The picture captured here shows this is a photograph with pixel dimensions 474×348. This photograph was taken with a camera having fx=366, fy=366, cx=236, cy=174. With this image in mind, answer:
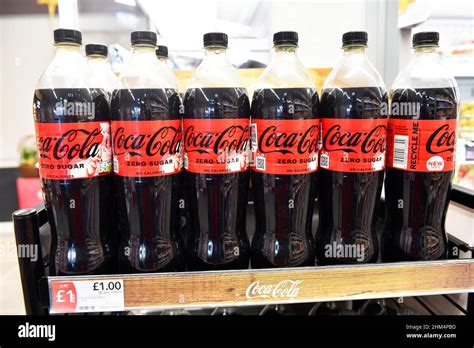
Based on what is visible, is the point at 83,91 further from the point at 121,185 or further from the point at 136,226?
the point at 136,226

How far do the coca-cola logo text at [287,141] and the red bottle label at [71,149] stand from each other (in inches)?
15.3

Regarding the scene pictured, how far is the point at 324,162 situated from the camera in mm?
932

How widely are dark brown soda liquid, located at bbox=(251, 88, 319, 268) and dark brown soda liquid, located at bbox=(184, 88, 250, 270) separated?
0.04 metres

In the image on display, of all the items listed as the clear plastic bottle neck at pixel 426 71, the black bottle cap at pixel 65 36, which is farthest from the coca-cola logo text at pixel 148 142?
the clear plastic bottle neck at pixel 426 71

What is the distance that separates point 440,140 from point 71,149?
870mm

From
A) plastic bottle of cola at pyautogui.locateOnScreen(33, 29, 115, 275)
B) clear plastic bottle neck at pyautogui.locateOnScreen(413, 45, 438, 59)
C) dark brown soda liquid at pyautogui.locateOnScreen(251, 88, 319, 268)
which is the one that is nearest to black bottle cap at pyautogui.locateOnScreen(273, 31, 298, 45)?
dark brown soda liquid at pyautogui.locateOnScreen(251, 88, 319, 268)

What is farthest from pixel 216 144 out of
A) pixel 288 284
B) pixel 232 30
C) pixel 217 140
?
pixel 232 30

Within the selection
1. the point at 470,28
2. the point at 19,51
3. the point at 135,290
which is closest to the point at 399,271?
the point at 135,290

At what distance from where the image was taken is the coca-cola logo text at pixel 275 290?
824 millimetres

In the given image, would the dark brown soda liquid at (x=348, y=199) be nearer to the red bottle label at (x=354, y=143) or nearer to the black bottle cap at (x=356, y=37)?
the red bottle label at (x=354, y=143)

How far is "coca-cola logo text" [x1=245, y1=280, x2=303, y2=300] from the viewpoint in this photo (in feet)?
2.70

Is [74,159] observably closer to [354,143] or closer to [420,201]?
[354,143]

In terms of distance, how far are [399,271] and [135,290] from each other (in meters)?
0.60

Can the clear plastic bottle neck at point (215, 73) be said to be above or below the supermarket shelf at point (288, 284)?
above
